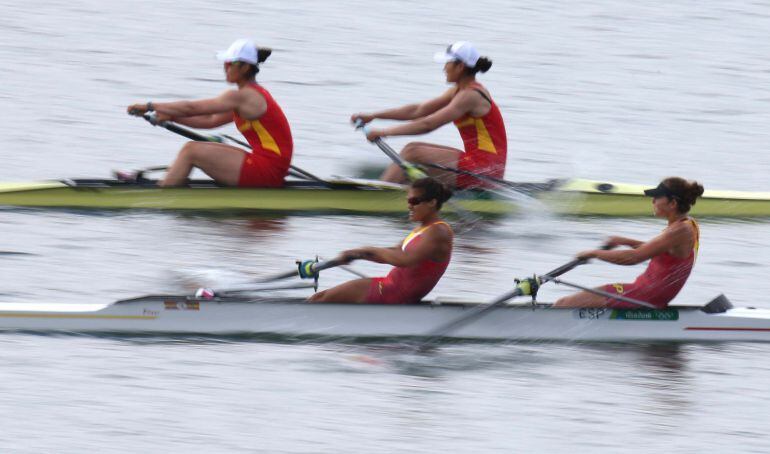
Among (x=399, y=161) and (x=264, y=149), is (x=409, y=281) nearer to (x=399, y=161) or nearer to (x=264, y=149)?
(x=399, y=161)

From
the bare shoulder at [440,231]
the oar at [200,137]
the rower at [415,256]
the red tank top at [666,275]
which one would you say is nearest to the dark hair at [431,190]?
the rower at [415,256]

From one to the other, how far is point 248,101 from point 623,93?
1108 cm

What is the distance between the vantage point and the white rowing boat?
37.9 feet

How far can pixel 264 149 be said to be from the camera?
1545 centimetres

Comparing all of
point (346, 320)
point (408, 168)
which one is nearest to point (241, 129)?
point (408, 168)

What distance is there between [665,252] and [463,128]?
4.43 metres

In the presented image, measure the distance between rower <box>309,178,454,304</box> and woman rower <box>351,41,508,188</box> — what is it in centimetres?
400

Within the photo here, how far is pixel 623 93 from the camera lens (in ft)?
81.6

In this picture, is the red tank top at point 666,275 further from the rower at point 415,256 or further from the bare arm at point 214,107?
the bare arm at point 214,107

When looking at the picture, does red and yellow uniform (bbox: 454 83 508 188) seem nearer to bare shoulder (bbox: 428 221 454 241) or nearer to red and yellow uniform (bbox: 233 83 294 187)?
red and yellow uniform (bbox: 233 83 294 187)

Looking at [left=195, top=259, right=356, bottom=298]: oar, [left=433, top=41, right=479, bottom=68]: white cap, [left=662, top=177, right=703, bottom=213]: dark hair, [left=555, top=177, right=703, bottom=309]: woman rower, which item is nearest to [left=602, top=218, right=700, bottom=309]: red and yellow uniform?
[left=555, top=177, right=703, bottom=309]: woman rower

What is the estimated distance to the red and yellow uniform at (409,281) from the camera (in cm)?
1144

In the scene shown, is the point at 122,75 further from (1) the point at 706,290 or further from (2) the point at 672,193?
(2) the point at 672,193

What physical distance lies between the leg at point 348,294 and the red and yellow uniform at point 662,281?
1.88 m
